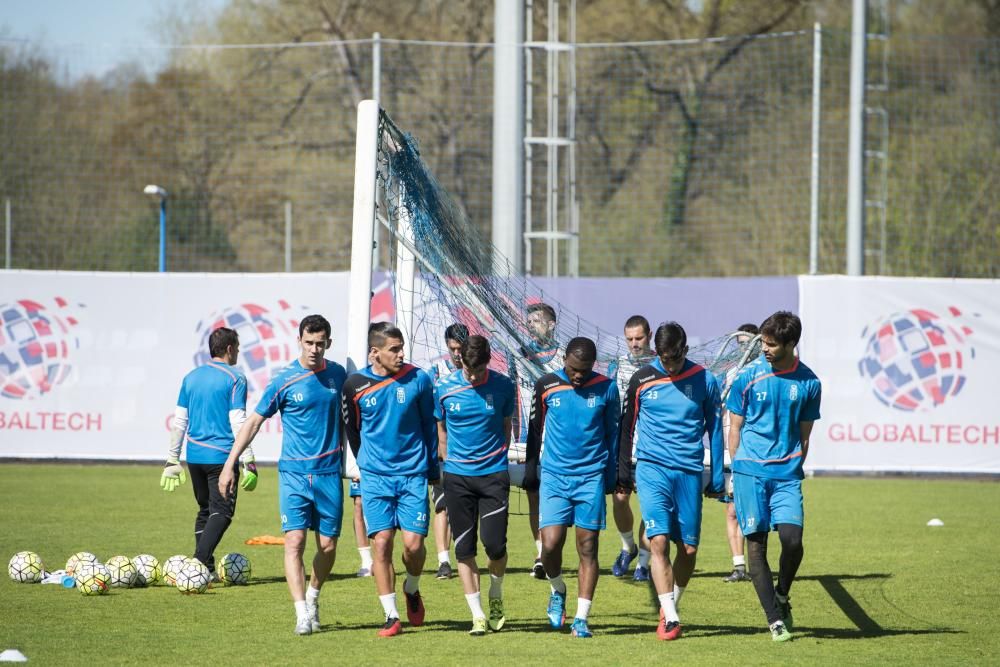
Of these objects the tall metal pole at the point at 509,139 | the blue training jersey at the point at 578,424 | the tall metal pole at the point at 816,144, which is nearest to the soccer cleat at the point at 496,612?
the blue training jersey at the point at 578,424

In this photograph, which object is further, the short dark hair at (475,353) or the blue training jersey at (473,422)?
the blue training jersey at (473,422)

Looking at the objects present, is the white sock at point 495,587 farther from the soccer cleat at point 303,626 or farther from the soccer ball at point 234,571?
the soccer ball at point 234,571

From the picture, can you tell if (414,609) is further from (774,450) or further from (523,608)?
(774,450)

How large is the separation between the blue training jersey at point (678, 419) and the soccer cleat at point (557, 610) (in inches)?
37.3

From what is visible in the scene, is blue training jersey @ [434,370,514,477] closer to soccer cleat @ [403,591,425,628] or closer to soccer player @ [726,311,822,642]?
soccer cleat @ [403,591,425,628]

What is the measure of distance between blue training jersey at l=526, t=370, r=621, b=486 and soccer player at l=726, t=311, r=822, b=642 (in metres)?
0.85

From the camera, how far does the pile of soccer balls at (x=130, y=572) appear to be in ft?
34.7

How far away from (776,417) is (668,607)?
147 cm

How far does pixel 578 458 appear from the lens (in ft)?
30.0

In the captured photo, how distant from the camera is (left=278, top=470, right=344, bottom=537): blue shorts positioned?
30.1ft

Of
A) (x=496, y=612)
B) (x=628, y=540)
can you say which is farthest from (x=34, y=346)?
(x=496, y=612)

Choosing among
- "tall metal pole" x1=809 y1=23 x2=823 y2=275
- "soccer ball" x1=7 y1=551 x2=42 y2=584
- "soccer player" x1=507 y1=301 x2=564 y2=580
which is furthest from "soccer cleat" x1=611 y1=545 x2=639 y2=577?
"tall metal pole" x1=809 y1=23 x2=823 y2=275

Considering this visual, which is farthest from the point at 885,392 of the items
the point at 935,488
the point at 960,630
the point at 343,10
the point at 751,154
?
the point at 343,10

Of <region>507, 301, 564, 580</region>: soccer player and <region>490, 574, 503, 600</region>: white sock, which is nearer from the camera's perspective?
<region>490, 574, 503, 600</region>: white sock
